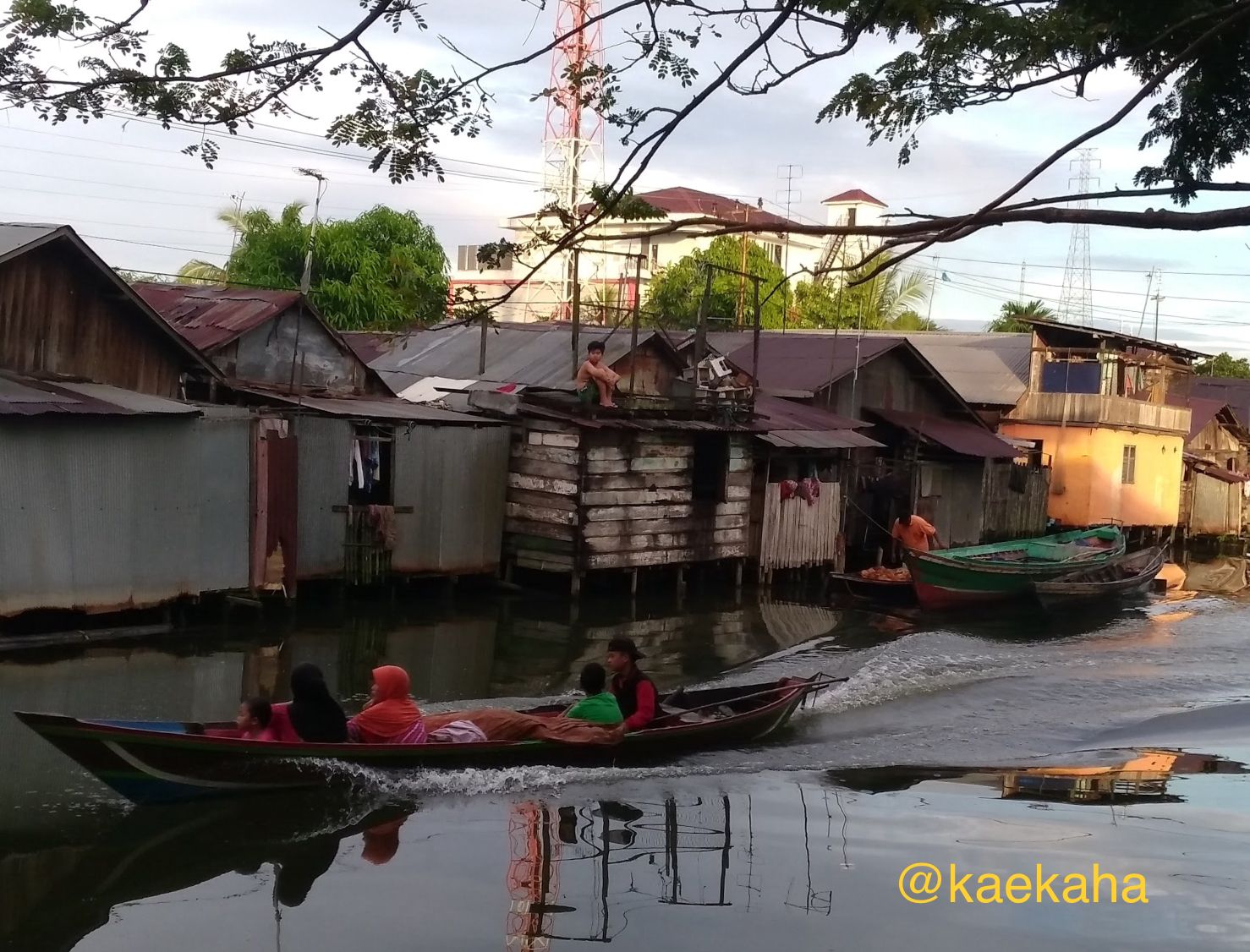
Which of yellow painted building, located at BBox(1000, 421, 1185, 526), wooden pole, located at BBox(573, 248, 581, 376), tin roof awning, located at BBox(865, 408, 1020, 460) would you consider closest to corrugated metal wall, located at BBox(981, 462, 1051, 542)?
tin roof awning, located at BBox(865, 408, 1020, 460)

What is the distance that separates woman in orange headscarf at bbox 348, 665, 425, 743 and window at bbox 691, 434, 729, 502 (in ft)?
43.3

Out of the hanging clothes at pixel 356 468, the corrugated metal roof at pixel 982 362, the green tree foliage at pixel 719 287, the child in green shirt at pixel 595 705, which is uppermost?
the green tree foliage at pixel 719 287

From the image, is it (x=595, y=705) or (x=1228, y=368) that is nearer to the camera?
(x=595, y=705)

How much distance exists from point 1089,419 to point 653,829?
89.7 ft

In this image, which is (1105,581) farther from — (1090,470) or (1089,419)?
(1090,470)

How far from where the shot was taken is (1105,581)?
80.2ft

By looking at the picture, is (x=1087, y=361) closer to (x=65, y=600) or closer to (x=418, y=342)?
(x=418, y=342)

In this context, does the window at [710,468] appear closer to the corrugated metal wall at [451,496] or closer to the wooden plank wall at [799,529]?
the wooden plank wall at [799,529]

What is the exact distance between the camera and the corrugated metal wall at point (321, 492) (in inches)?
703

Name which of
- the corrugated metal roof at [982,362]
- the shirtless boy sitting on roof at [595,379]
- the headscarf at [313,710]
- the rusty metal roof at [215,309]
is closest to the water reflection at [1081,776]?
the headscarf at [313,710]

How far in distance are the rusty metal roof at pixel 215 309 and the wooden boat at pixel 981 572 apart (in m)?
11.1

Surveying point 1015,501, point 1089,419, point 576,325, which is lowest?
point 1015,501

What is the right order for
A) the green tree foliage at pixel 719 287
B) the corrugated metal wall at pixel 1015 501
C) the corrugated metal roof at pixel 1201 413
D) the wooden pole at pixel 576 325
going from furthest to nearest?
1. the corrugated metal roof at pixel 1201 413
2. the green tree foliage at pixel 719 287
3. the corrugated metal wall at pixel 1015 501
4. the wooden pole at pixel 576 325

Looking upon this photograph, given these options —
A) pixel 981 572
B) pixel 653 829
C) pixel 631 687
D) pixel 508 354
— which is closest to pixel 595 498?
pixel 508 354
